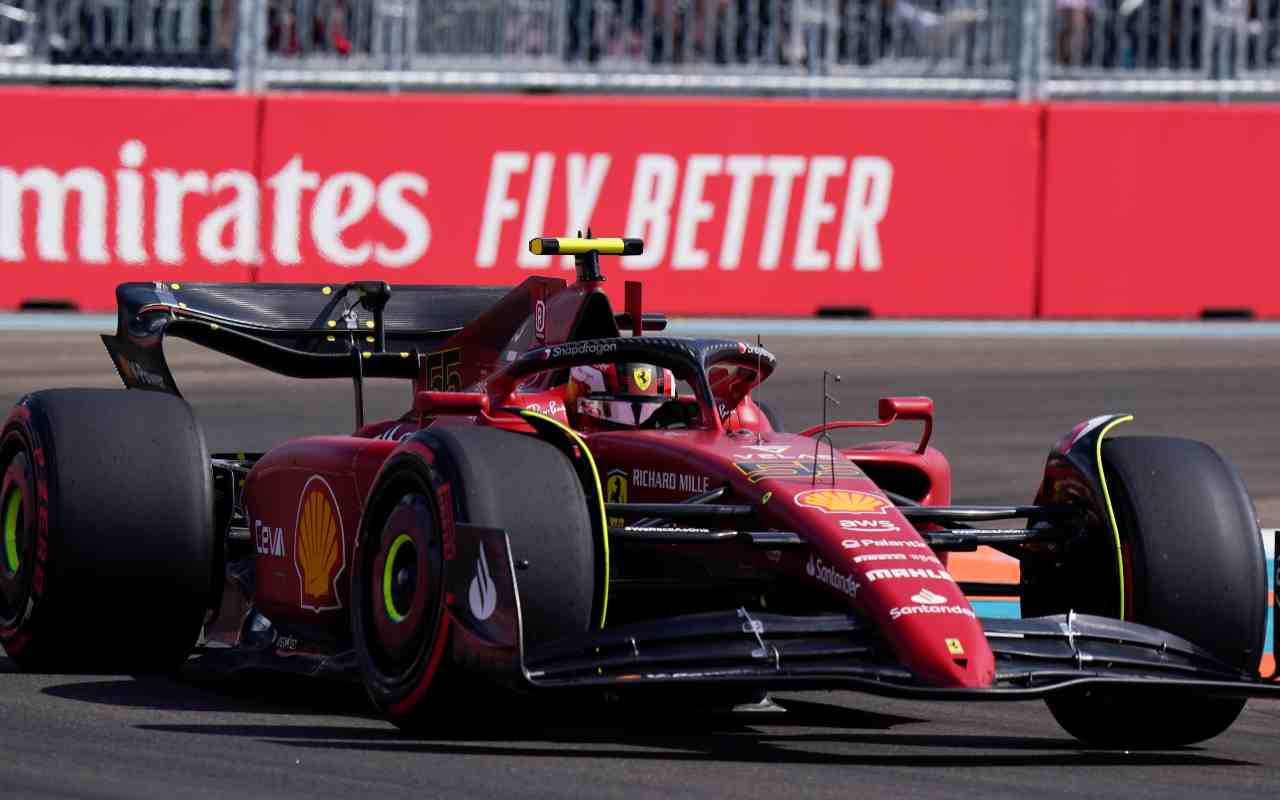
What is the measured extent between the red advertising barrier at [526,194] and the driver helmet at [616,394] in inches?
364

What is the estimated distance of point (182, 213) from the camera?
656 inches

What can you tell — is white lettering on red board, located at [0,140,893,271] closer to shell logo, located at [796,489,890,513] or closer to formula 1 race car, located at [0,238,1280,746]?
formula 1 race car, located at [0,238,1280,746]

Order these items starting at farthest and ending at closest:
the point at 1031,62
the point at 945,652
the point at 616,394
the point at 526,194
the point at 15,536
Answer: the point at 1031,62, the point at 526,194, the point at 15,536, the point at 616,394, the point at 945,652

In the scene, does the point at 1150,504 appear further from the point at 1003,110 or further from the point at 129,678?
the point at 1003,110

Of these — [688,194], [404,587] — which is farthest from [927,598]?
[688,194]

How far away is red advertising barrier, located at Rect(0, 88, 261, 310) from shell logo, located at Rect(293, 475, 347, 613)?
9187 mm

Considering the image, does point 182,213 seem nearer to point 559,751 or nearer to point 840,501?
point 840,501

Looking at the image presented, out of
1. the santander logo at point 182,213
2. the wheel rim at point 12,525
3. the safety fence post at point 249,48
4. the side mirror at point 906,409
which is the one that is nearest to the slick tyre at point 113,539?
the wheel rim at point 12,525

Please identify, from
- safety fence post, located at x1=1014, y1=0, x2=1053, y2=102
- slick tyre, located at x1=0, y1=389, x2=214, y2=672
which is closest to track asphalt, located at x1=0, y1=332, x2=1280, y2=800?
slick tyre, located at x1=0, y1=389, x2=214, y2=672

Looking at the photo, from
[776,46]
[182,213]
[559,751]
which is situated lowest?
[559,751]

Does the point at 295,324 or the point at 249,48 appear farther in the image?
the point at 249,48

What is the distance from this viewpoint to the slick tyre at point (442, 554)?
620 cm

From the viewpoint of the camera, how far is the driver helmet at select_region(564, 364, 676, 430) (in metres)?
7.51

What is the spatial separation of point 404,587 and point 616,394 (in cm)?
118
